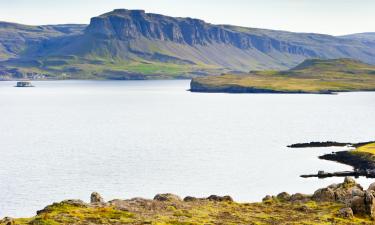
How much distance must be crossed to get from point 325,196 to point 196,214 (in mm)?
21047

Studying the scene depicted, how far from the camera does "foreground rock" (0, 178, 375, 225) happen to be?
2309 inches

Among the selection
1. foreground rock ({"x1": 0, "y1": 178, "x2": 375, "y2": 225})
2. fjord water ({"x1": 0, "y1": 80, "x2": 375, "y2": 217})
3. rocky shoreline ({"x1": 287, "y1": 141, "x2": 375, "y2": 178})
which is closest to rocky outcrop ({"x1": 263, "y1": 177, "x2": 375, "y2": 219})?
foreground rock ({"x1": 0, "y1": 178, "x2": 375, "y2": 225})

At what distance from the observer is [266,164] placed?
5591 inches

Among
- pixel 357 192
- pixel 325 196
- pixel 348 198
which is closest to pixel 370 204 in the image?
pixel 357 192

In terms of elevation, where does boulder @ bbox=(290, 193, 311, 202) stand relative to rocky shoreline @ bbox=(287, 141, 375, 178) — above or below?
above

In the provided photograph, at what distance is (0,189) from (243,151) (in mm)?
73982

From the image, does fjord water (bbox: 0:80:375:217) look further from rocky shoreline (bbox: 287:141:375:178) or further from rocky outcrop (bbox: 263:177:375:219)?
rocky outcrop (bbox: 263:177:375:219)

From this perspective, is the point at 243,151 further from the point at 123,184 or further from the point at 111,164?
the point at 123,184

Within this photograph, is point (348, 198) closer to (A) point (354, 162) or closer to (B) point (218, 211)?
(B) point (218, 211)

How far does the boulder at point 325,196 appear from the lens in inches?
3024

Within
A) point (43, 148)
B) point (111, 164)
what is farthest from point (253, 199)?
point (43, 148)

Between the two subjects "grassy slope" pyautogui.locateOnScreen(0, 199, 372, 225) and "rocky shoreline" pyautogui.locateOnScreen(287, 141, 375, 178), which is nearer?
"grassy slope" pyautogui.locateOnScreen(0, 199, 372, 225)

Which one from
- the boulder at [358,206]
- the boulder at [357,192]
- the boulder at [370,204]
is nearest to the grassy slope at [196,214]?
the boulder at [370,204]

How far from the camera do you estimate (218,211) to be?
68688mm
